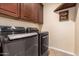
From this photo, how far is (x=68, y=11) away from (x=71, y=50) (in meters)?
0.31

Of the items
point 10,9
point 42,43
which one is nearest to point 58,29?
point 42,43

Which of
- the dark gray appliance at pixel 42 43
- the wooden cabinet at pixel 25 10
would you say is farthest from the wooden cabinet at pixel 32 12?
the dark gray appliance at pixel 42 43

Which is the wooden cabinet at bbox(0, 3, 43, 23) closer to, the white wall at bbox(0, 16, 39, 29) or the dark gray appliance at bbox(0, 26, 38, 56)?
the white wall at bbox(0, 16, 39, 29)

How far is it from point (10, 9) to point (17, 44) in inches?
15.1

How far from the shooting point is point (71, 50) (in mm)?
825

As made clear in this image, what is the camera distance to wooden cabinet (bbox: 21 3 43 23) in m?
0.91

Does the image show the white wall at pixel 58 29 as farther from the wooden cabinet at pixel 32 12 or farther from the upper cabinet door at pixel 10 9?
the upper cabinet door at pixel 10 9

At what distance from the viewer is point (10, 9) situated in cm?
95

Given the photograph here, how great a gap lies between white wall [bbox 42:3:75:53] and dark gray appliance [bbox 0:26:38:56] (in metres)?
0.14

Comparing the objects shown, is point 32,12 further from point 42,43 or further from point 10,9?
point 42,43

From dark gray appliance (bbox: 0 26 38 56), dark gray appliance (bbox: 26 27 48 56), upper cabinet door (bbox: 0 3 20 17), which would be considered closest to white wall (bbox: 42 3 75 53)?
dark gray appliance (bbox: 26 27 48 56)

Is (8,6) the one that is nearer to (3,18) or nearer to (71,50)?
(3,18)

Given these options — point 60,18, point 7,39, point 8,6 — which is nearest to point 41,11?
point 60,18

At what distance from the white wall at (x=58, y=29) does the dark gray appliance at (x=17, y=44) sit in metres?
0.14
